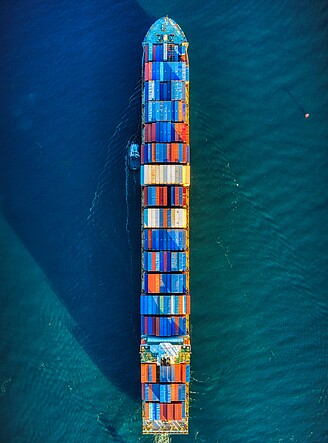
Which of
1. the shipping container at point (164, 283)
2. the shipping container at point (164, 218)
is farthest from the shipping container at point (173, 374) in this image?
the shipping container at point (164, 218)

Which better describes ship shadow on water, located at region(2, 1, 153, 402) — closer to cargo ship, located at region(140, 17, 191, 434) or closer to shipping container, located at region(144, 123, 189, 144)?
cargo ship, located at region(140, 17, 191, 434)

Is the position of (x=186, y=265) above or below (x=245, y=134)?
below

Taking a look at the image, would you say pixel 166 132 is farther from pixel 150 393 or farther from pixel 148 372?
pixel 150 393

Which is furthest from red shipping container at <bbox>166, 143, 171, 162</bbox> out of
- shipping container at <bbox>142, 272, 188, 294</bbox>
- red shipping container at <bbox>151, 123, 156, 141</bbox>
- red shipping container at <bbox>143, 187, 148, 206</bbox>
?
shipping container at <bbox>142, 272, 188, 294</bbox>

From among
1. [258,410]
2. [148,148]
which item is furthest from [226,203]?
[258,410]

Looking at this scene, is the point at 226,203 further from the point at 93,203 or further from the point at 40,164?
the point at 40,164
